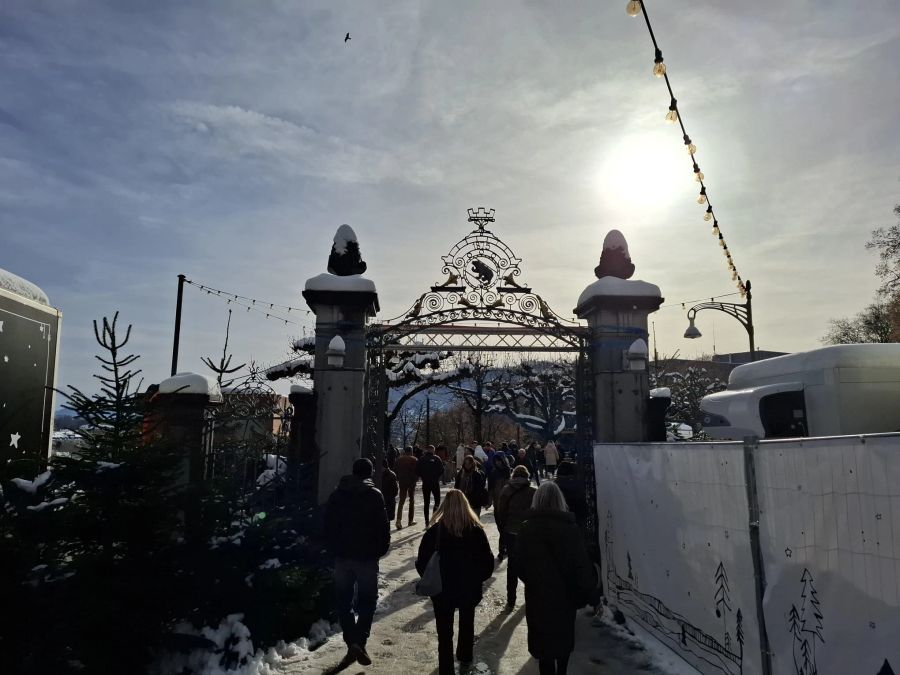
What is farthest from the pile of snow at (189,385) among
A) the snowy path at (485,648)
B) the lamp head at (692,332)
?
the lamp head at (692,332)

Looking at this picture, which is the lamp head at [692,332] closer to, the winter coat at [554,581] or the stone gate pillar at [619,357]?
the stone gate pillar at [619,357]

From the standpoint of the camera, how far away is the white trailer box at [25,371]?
213 inches

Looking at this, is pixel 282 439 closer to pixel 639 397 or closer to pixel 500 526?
pixel 500 526

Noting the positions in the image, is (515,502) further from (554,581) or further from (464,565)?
(554,581)

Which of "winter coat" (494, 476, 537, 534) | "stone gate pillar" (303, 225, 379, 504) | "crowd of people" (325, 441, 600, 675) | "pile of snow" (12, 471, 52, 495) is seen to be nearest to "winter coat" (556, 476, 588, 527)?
"winter coat" (494, 476, 537, 534)

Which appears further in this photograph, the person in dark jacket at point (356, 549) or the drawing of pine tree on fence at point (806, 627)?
the person in dark jacket at point (356, 549)

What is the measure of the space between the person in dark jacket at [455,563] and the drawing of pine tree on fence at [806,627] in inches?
89.8

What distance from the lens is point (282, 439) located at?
11.2 m

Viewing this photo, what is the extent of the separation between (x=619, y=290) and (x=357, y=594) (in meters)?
6.82

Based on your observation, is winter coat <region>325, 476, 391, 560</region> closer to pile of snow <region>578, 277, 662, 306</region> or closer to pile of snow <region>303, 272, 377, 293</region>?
pile of snow <region>303, 272, 377, 293</region>

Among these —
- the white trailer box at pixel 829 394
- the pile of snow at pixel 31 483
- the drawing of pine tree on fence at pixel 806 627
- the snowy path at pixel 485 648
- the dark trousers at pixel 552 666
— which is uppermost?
the white trailer box at pixel 829 394

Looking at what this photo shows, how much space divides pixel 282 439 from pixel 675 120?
7.81 meters

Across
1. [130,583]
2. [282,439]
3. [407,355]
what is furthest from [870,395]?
[407,355]

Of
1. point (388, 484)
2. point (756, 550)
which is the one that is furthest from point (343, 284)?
point (756, 550)
